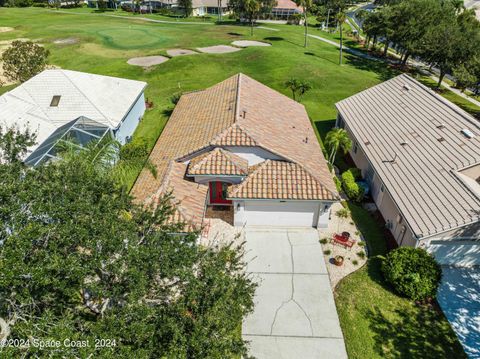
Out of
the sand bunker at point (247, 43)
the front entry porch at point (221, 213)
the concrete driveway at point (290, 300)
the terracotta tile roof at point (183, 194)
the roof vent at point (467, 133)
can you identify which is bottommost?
the concrete driveway at point (290, 300)

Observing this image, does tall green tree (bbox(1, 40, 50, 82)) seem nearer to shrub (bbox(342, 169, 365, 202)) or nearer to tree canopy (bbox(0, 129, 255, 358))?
tree canopy (bbox(0, 129, 255, 358))

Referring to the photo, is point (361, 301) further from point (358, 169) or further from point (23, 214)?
point (23, 214)

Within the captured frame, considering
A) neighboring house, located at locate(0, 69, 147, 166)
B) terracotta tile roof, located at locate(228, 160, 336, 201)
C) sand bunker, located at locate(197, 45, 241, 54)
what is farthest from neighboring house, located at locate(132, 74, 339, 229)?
sand bunker, located at locate(197, 45, 241, 54)

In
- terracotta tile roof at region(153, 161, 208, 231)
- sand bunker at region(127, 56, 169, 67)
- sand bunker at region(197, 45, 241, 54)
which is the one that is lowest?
terracotta tile roof at region(153, 161, 208, 231)

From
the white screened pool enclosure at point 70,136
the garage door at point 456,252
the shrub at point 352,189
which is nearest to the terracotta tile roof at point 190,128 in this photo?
the white screened pool enclosure at point 70,136

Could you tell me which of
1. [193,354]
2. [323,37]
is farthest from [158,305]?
[323,37]

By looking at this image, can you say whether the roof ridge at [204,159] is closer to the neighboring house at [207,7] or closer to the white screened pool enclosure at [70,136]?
the white screened pool enclosure at [70,136]

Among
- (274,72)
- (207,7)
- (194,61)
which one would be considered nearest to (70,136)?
(194,61)
